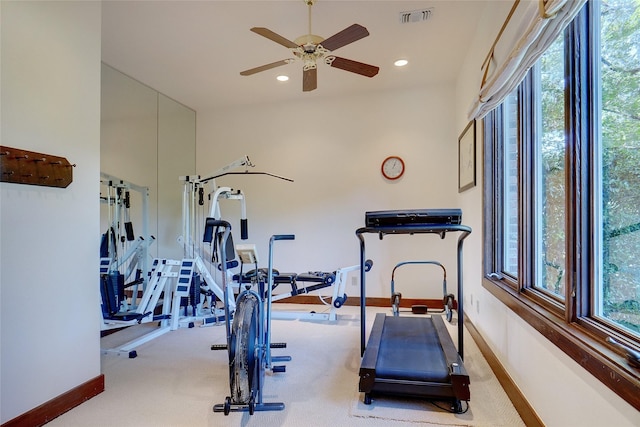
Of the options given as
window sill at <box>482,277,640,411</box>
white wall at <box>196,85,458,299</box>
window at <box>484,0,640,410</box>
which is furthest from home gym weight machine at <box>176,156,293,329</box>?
window at <box>484,0,640,410</box>

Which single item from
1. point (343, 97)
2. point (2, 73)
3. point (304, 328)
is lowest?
point (304, 328)

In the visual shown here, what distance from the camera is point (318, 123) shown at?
4879 millimetres

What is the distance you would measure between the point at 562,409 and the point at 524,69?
1633mm

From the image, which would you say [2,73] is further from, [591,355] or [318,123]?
[318,123]

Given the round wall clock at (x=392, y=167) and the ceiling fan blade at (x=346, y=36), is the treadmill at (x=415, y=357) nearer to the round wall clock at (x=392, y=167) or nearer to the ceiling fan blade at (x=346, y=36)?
the ceiling fan blade at (x=346, y=36)

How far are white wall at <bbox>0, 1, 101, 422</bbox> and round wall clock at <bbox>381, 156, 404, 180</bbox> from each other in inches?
132

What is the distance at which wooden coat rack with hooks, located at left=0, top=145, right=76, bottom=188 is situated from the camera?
178 centimetres

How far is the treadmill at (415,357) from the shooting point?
204cm

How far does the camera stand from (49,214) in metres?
2.00

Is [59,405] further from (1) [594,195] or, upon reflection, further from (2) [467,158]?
(2) [467,158]

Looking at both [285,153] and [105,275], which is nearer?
[105,275]

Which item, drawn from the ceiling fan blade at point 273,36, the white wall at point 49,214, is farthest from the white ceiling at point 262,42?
the white wall at point 49,214

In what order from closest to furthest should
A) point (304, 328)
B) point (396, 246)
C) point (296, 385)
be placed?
Answer: 1. point (296, 385)
2. point (304, 328)
3. point (396, 246)

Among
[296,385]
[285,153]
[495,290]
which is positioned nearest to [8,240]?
[296,385]
